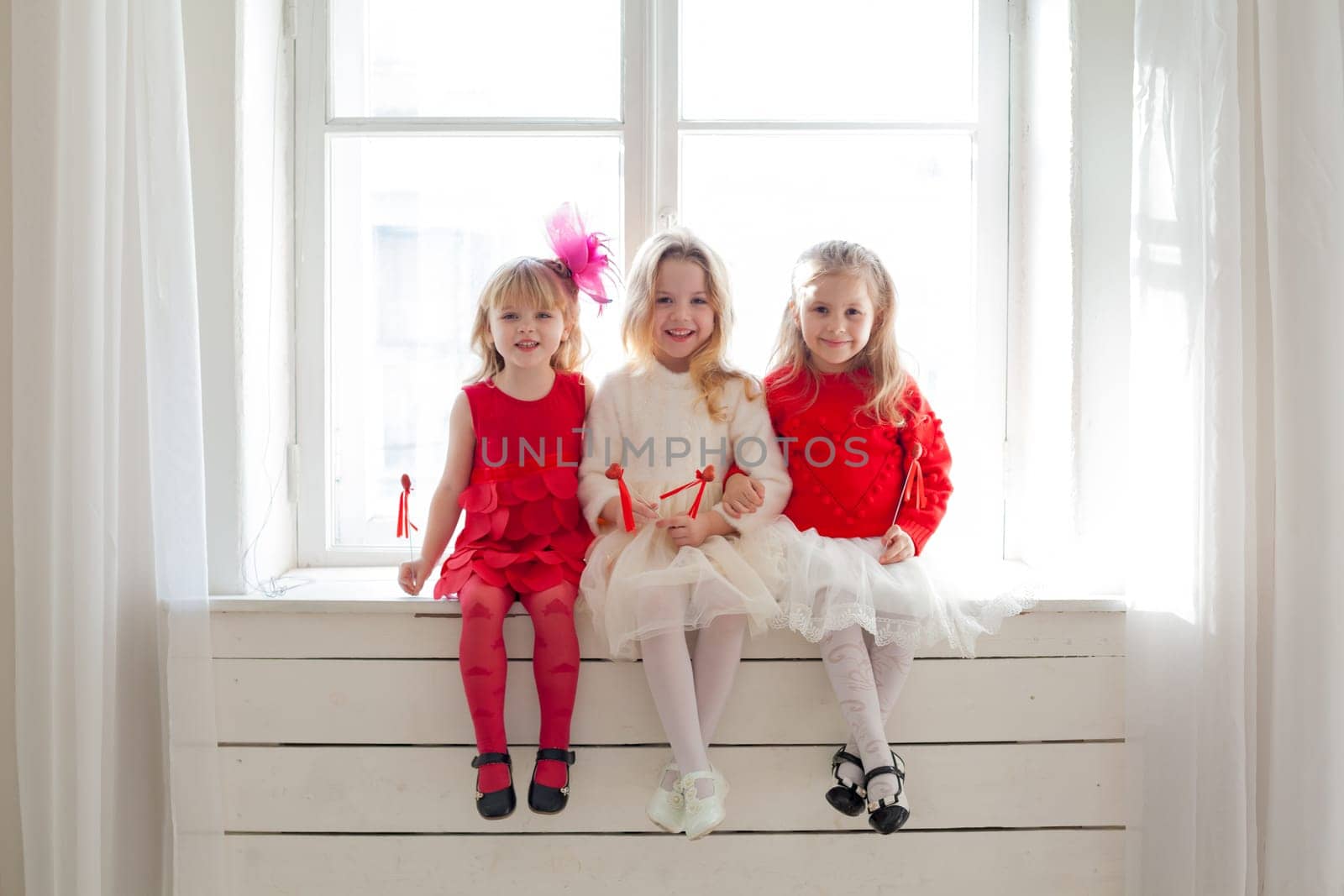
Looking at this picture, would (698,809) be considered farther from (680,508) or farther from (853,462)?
(853,462)

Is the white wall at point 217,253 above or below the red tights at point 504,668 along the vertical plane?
above

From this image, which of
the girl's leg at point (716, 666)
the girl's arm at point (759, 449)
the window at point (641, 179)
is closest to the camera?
the girl's leg at point (716, 666)

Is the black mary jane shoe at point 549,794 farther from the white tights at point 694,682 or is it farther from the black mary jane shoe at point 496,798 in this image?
the white tights at point 694,682

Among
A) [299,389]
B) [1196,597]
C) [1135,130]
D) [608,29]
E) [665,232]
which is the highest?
[608,29]

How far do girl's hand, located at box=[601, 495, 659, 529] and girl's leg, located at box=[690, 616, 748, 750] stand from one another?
0.64 ft

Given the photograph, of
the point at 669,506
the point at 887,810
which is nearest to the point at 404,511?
the point at 669,506

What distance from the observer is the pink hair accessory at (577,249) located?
1.61 meters

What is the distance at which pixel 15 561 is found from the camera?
1333 mm

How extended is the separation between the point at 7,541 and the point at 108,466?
25 cm

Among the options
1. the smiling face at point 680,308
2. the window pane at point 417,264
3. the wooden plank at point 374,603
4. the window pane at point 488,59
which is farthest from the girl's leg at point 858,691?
the window pane at point 488,59

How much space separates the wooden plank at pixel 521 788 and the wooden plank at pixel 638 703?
0.02 metres

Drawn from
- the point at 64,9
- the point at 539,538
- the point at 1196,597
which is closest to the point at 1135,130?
the point at 1196,597

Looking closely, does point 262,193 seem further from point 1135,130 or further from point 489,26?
point 1135,130

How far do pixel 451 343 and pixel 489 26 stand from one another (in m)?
0.60
